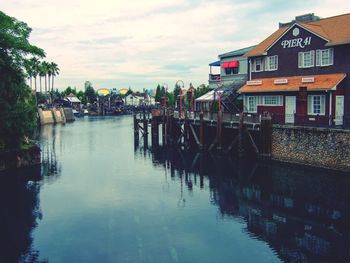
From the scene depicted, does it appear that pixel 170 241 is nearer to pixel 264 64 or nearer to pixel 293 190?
pixel 293 190

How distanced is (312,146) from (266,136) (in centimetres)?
452

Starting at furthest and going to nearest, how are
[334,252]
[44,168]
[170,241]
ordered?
[44,168]
[170,241]
[334,252]

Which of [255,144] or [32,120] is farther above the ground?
[32,120]

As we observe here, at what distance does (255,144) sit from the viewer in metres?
38.2

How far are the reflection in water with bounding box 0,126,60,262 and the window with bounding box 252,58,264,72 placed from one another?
2367 centimetres

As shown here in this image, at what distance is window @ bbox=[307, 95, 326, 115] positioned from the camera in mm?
35025

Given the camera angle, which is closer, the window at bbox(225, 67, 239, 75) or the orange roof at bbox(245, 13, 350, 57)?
the orange roof at bbox(245, 13, 350, 57)

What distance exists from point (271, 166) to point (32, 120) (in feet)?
70.9

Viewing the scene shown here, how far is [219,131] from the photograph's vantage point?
41031 millimetres

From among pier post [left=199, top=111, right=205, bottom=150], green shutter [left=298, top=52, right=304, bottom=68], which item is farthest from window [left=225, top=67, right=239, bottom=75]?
green shutter [left=298, top=52, right=304, bottom=68]

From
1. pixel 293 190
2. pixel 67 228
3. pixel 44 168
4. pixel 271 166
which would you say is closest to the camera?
pixel 67 228

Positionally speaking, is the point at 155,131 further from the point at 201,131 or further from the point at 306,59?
the point at 306,59

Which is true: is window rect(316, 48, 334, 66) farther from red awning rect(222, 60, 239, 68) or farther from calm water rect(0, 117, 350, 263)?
red awning rect(222, 60, 239, 68)

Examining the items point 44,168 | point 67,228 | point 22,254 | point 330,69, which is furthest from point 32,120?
point 330,69
